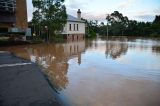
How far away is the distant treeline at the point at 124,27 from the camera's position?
65250 mm

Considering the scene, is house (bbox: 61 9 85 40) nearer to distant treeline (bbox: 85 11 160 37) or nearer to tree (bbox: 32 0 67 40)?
tree (bbox: 32 0 67 40)

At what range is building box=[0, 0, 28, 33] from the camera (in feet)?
81.9

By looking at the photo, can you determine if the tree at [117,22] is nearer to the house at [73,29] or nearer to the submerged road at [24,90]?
the house at [73,29]

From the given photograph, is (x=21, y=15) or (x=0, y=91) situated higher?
(x=21, y=15)

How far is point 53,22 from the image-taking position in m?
33.4

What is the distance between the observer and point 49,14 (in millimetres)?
33156

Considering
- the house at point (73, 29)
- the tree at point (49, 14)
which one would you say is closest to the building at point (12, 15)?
the tree at point (49, 14)

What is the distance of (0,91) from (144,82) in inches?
197

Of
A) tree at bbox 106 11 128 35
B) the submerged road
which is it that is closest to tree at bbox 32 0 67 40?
the submerged road

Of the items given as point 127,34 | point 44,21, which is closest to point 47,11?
point 44,21

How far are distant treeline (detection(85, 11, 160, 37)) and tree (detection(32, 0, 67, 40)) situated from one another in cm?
2740

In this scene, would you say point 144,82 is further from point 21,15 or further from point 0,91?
point 21,15

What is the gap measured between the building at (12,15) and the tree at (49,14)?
232 inches

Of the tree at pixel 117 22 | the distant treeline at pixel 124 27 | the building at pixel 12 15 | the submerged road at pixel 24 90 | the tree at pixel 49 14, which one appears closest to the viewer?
the submerged road at pixel 24 90
